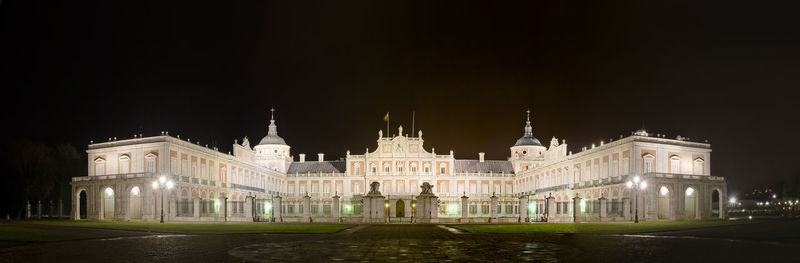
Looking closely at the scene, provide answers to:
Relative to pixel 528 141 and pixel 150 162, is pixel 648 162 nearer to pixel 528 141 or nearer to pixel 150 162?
pixel 528 141

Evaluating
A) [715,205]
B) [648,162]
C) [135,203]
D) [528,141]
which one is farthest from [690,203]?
[135,203]

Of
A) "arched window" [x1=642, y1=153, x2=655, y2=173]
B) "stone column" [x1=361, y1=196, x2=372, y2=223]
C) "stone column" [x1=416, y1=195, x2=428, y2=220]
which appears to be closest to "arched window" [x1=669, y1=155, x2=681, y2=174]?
"arched window" [x1=642, y1=153, x2=655, y2=173]

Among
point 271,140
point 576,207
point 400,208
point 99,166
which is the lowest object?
point 400,208

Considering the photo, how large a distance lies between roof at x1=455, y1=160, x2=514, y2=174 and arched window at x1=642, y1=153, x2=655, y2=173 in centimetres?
4242

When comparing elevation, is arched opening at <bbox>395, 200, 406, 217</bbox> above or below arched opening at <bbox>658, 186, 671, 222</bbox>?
below

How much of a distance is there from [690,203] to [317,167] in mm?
59704

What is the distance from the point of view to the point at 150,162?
66.3 metres

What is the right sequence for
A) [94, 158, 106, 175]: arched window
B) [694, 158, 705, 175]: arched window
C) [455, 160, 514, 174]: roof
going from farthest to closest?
1. [455, 160, 514, 174]: roof
2. [694, 158, 705, 175]: arched window
3. [94, 158, 106, 175]: arched window

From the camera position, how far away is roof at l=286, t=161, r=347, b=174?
108000 millimetres

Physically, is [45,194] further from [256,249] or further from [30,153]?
[256,249]

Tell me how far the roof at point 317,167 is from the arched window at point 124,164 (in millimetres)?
41524

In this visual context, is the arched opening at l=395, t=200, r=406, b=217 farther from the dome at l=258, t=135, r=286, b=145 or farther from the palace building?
the dome at l=258, t=135, r=286, b=145

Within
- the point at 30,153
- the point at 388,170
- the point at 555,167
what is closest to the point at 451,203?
the point at 388,170

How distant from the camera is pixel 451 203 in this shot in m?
103
